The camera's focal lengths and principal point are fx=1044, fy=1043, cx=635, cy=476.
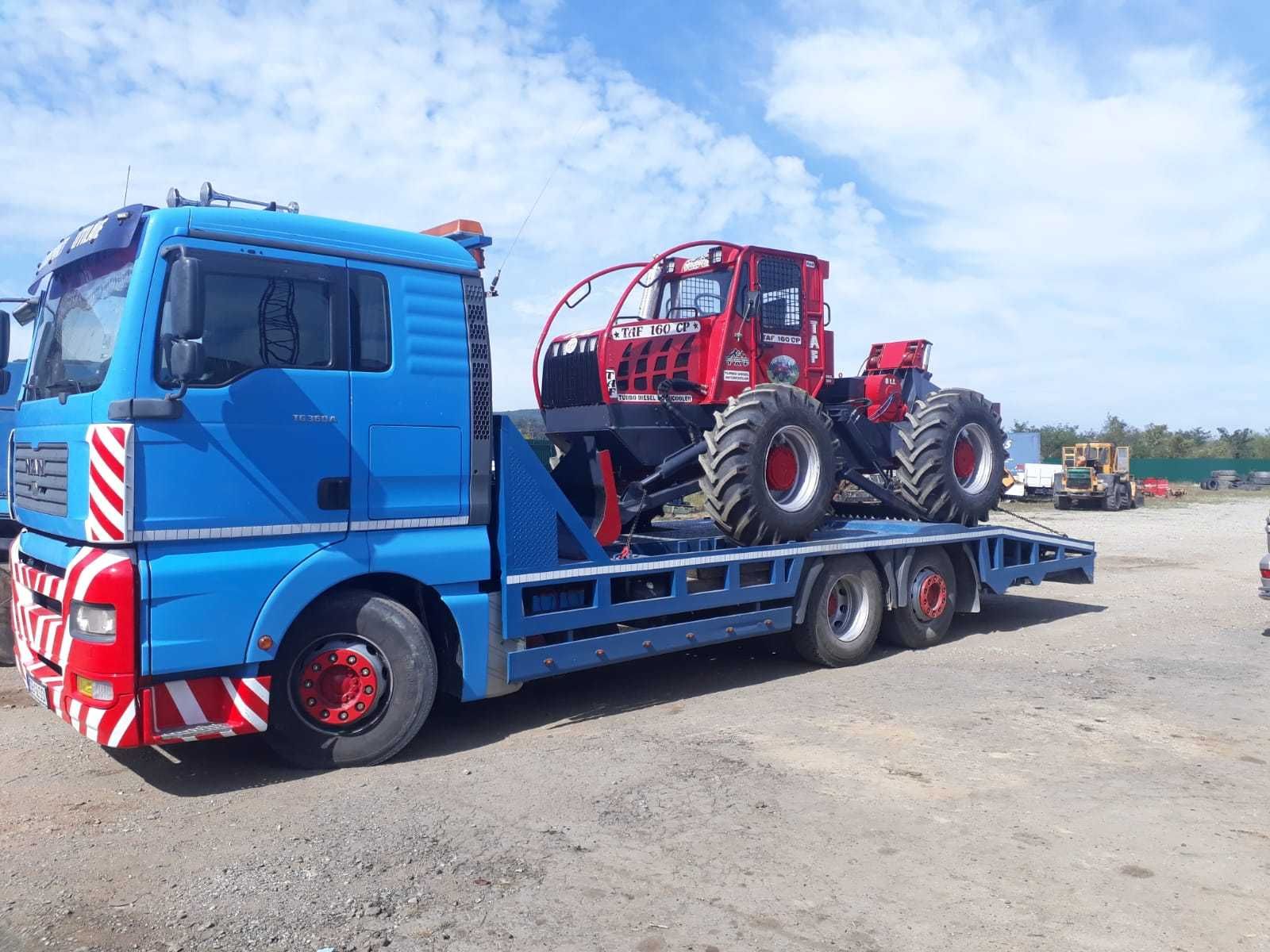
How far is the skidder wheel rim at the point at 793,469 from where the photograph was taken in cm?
816

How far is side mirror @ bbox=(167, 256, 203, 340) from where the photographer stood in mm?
4883

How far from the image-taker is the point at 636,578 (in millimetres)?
7262

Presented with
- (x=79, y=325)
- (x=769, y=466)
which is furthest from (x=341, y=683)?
(x=769, y=466)

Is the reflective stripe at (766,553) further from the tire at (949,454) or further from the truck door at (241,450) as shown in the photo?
the truck door at (241,450)

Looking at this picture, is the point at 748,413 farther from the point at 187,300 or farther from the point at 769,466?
the point at 187,300

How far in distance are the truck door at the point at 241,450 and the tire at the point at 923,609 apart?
5.53 m

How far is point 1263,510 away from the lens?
36.7 meters

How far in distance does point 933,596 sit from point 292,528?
6210 mm

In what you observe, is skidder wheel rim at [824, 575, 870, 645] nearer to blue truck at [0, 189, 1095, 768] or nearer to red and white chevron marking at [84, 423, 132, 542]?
blue truck at [0, 189, 1095, 768]

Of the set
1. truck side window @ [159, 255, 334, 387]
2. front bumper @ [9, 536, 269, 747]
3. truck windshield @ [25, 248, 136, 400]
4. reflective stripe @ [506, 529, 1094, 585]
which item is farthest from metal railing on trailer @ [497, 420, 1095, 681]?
truck windshield @ [25, 248, 136, 400]

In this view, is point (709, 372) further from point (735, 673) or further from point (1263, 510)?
point (1263, 510)

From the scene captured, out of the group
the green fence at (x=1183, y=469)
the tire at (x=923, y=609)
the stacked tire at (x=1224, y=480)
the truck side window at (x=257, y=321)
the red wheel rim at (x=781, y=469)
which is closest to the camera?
the truck side window at (x=257, y=321)

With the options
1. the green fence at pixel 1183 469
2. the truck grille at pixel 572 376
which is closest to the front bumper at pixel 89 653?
the truck grille at pixel 572 376

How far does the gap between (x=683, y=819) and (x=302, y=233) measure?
12.0 feet
